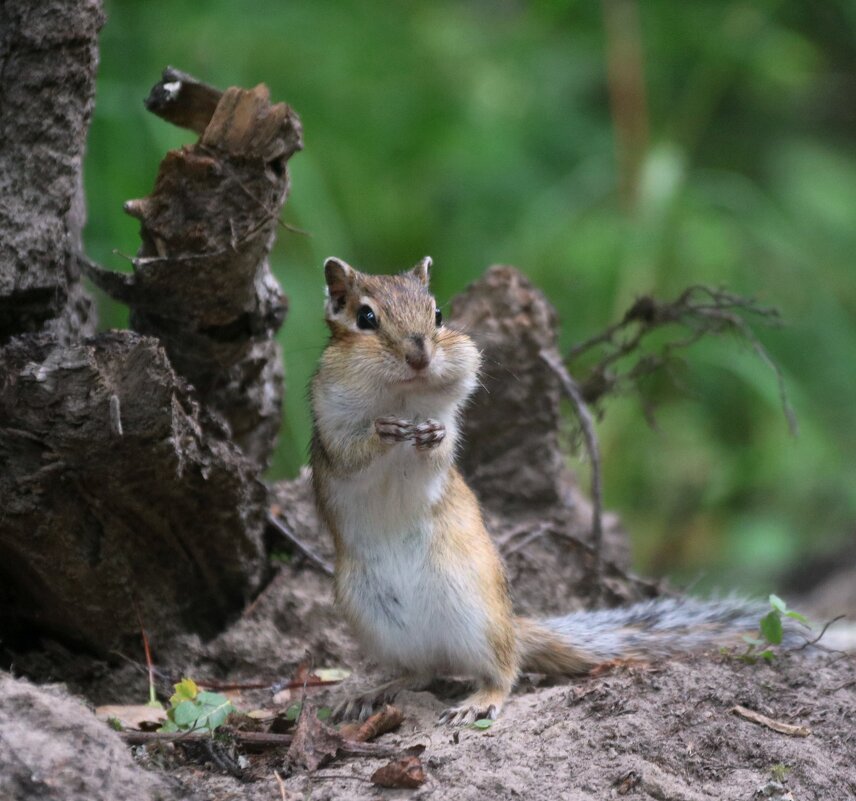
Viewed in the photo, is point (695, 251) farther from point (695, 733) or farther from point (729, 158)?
point (695, 733)

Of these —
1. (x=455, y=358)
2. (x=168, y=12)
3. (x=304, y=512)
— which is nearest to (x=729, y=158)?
(x=168, y=12)

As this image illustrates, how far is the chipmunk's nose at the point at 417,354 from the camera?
302 centimetres

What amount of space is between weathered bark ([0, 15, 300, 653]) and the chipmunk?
12.0 inches

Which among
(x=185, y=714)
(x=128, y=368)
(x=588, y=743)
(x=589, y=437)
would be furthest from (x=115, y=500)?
(x=589, y=437)

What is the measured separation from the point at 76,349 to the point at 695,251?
408 centimetres

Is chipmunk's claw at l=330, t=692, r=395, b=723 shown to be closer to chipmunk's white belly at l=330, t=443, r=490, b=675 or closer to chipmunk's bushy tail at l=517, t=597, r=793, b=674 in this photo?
chipmunk's white belly at l=330, t=443, r=490, b=675

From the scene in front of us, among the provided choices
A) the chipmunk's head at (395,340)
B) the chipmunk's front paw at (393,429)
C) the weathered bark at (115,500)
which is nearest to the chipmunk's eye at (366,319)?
the chipmunk's head at (395,340)

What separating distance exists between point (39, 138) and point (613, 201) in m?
4.04

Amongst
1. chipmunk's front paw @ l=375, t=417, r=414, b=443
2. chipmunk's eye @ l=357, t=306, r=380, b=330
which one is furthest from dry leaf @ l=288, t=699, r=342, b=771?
chipmunk's eye @ l=357, t=306, r=380, b=330

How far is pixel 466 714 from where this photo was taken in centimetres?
305

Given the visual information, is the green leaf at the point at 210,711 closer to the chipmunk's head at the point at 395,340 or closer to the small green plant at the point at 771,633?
the chipmunk's head at the point at 395,340

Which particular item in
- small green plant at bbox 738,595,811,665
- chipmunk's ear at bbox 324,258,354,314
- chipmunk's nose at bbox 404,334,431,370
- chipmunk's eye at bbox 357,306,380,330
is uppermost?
chipmunk's ear at bbox 324,258,354,314

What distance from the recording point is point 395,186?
281 inches

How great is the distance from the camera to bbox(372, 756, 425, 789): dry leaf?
2.46 meters
